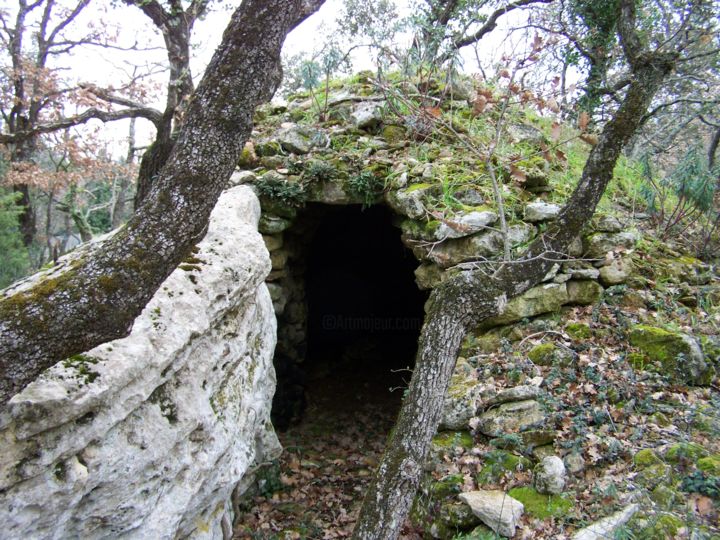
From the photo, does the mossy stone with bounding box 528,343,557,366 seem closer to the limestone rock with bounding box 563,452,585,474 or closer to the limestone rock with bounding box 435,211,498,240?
the limestone rock with bounding box 563,452,585,474

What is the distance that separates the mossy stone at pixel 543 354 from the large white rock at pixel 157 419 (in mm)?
2762

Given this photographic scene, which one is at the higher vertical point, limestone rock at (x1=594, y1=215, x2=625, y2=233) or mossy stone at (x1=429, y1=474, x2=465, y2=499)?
limestone rock at (x1=594, y1=215, x2=625, y2=233)

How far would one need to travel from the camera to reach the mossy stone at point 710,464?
3.24m

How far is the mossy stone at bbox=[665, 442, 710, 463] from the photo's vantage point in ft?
11.1

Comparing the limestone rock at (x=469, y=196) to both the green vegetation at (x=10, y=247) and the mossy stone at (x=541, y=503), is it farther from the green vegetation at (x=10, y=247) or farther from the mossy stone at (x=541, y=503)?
the green vegetation at (x=10, y=247)

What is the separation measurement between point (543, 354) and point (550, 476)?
1306 mm

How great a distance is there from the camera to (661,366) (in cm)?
425

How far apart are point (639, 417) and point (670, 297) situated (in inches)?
66.9

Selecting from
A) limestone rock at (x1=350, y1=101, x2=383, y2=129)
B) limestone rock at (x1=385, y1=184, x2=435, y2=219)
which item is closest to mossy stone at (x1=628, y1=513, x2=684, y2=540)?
limestone rock at (x1=385, y1=184, x2=435, y2=219)

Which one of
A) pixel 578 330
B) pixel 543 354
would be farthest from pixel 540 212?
pixel 543 354

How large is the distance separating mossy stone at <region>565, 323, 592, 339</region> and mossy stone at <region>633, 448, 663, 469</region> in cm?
134

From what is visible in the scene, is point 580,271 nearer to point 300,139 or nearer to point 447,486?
point 447,486

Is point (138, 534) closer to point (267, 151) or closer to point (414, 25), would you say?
point (267, 151)

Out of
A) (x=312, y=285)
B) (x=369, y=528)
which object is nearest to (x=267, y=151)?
(x=312, y=285)
